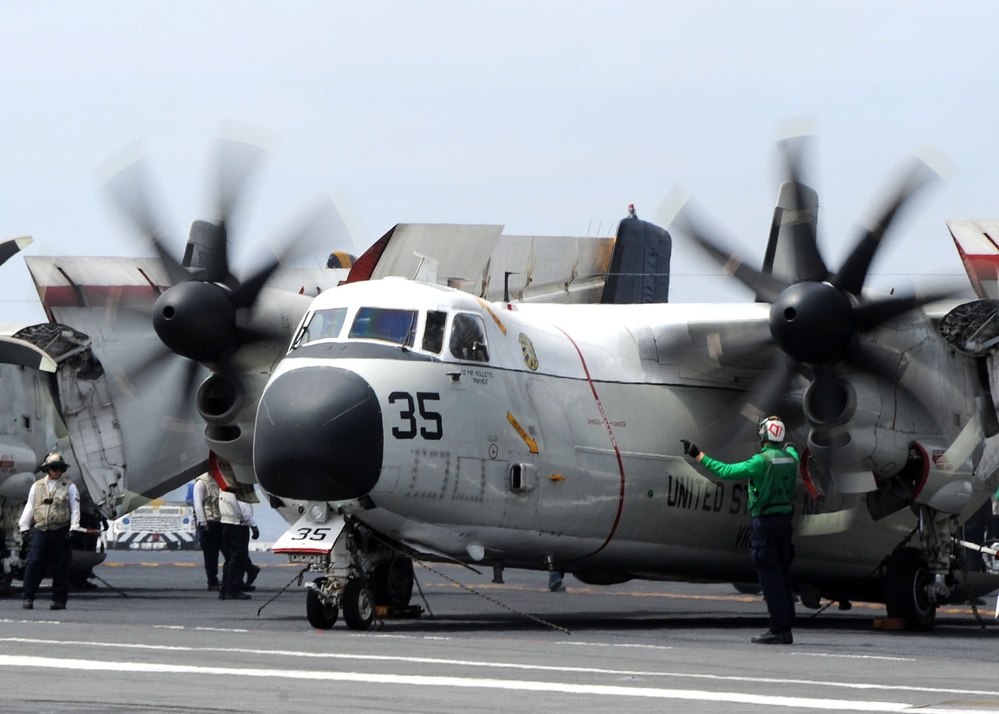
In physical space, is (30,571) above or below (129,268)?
below

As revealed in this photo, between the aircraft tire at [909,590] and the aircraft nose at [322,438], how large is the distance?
7226mm

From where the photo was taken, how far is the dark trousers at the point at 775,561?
49.9ft

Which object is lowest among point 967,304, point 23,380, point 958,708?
point 23,380

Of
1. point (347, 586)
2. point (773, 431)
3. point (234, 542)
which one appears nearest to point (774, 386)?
point (773, 431)

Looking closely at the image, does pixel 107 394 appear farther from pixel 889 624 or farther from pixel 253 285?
pixel 889 624

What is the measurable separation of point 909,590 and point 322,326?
7.96 meters

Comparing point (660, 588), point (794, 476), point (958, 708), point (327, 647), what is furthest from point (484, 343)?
point (660, 588)

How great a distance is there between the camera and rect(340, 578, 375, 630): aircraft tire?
51.6 feet

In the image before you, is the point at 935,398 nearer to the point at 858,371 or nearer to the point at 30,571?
the point at 858,371

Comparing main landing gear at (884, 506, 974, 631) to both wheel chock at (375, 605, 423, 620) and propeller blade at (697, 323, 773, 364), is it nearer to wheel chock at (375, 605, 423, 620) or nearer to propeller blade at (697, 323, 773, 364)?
propeller blade at (697, 323, 773, 364)

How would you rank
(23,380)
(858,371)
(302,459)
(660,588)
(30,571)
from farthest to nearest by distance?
(660,588) < (23,380) < (30,571) < (858,371) < (302,459)

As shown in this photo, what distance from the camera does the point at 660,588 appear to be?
30359 millimetres

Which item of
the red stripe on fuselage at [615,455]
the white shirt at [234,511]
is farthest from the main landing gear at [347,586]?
the white shirt at [234,511]

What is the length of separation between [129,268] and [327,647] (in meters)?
15.0
